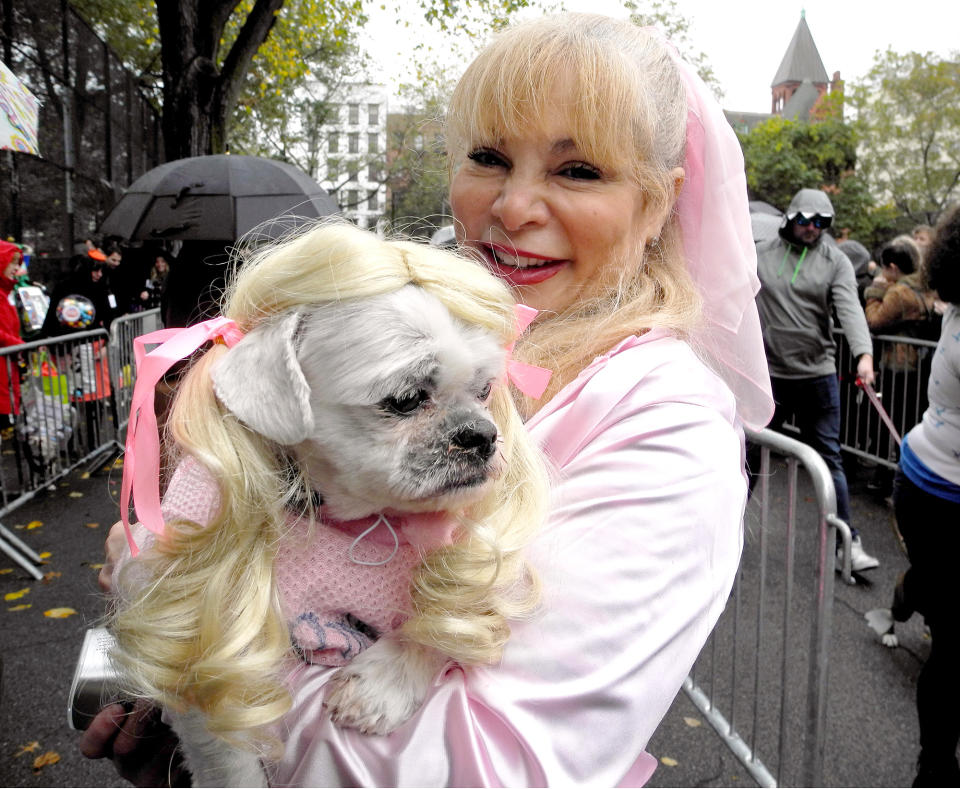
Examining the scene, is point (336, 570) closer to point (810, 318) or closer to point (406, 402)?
point (406, 402)

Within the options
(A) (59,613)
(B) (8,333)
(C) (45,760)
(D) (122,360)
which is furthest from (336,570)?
(D) (122,360)

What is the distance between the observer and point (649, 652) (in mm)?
1138

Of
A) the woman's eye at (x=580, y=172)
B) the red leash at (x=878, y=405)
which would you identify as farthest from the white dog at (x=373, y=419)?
the red leash at (x=878, y=405)

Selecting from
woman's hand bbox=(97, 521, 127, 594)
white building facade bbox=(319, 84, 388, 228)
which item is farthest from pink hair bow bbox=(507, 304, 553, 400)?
white building facade bbox=(319, 84, 388, 228)

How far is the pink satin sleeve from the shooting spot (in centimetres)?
110

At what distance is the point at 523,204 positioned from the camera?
165cm

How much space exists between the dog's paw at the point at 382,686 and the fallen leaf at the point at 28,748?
10.9 ft

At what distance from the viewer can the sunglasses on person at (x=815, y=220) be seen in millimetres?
6051

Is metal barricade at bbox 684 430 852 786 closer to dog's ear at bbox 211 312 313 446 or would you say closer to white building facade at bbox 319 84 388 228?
dog's ear at bbox 211 312 313 446

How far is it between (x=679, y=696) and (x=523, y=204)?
3.44 meters

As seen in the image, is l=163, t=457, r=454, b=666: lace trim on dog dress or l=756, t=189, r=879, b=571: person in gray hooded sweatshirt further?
l=756, t=189, r=879, b=571: person in gray hooded sweatshirt

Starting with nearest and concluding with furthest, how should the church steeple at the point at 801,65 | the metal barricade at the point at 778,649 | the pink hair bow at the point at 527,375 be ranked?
the pink hair bow at the point at 527,375 < the metal barricade at the point at 778,649 < the church steeple at the point at 801,65

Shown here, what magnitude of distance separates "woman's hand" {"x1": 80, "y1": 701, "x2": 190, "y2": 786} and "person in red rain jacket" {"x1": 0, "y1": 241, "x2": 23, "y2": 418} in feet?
19.9

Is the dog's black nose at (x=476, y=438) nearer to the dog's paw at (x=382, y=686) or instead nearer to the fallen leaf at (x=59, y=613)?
the dog's paw at (x=382, y=686)
